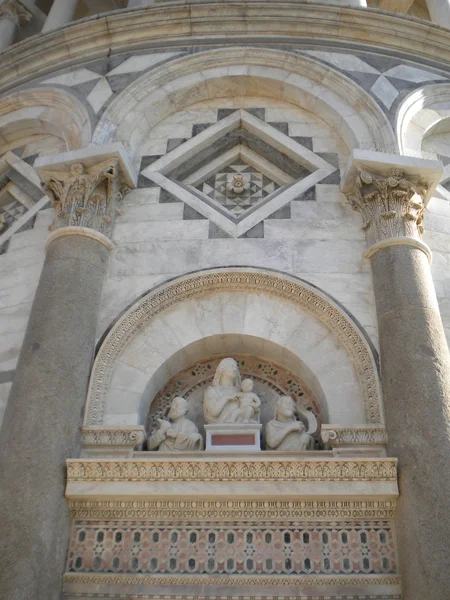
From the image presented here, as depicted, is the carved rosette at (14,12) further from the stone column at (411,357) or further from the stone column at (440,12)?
the stone column at (411,357)

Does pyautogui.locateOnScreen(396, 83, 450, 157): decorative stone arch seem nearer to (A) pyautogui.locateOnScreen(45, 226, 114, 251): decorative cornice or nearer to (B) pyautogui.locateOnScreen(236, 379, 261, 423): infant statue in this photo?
(B) pyautogui.locateOnScreen(236, 379, 261, 423): infant statue

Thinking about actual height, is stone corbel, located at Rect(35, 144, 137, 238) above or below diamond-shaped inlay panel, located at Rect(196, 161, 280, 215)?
below

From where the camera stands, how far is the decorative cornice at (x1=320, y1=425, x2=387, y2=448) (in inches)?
265

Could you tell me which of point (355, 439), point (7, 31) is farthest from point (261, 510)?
point (7, 31)

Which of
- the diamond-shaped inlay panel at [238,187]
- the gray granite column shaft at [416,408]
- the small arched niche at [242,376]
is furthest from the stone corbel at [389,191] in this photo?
the small arched niche at [242,376]

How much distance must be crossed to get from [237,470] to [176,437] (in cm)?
87

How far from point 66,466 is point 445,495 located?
3310 mm

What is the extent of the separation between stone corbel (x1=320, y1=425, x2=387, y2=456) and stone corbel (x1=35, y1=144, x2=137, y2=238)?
3.44m

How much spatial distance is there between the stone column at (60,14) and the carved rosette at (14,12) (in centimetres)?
75

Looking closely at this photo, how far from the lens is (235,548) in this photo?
6.26 meters

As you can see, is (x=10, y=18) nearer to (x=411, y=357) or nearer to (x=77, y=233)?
(x=77, y=233)

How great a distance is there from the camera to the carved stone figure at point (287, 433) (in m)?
6.94

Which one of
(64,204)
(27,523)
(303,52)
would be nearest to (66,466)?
(27,523)

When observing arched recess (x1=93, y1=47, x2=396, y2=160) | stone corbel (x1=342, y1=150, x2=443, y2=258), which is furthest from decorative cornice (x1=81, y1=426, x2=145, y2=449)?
arched recess (x1=93, y1=47, x2=396, y2=160)
